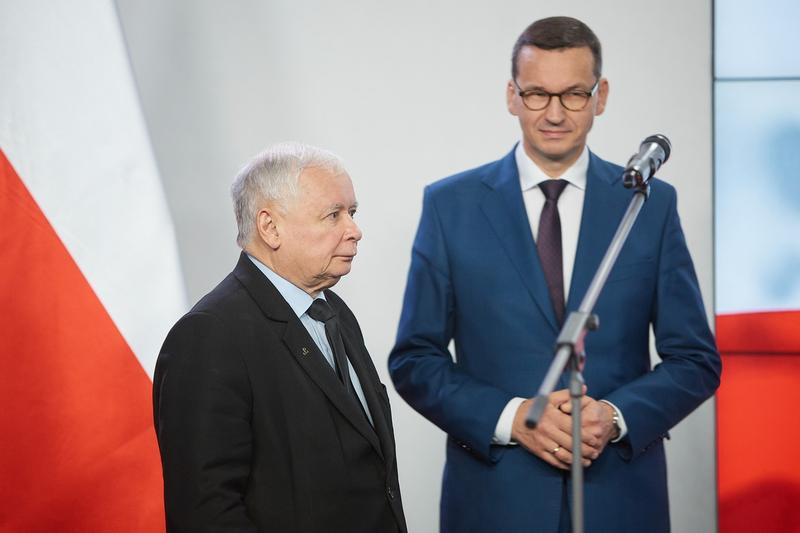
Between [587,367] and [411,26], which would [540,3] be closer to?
[411,26]

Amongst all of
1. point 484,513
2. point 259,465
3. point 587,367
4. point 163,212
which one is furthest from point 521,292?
point 163,212

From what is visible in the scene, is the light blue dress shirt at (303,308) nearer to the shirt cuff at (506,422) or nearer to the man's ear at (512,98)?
the shirt cuff at (506,422)

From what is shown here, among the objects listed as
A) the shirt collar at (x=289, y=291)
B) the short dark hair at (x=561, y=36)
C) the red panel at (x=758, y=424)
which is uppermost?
the short dark hair at (x=561, y=36)

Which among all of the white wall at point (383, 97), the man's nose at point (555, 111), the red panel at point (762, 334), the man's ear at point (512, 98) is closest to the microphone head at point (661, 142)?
the man's nose at point (555, 111)

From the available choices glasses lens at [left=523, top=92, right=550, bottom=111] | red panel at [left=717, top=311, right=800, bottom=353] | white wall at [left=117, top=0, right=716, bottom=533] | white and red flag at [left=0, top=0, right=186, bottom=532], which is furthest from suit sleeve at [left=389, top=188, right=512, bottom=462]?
red panel at [left=717, top=311, right=800, bottom=353]

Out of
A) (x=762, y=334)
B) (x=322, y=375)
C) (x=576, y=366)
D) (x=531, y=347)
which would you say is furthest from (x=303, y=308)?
(x=762, y=334)

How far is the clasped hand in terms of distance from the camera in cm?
197

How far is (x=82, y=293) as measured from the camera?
2504mm

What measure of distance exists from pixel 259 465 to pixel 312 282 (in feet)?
1.24

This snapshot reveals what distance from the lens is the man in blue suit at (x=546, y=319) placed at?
6.79 feet

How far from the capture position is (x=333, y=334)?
1.91 meters

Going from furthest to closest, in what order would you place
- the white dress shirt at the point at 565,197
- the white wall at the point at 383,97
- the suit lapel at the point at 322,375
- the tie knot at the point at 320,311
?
the white wall at the point at 383,97 < the white dress shirt at the point at 565,197 < the tie knot at the point at 320,311 < the suit lapel at the point at 322,375

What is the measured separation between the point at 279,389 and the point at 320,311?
0.74 feet

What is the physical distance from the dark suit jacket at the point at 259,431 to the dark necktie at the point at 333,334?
0.06m
